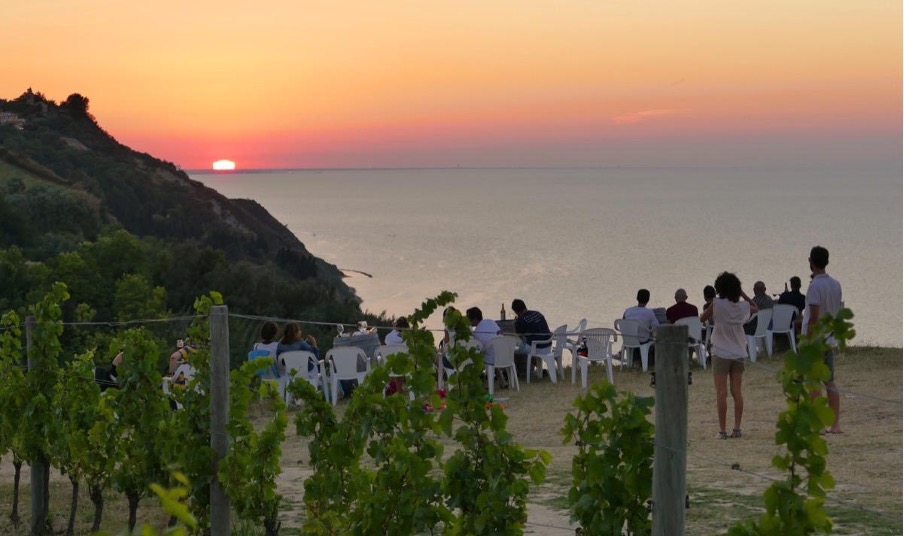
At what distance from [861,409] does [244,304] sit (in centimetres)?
2679

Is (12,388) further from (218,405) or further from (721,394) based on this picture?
(721,394)

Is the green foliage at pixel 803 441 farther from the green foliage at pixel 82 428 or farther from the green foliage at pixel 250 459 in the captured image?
the green foliage at pixel 82 428

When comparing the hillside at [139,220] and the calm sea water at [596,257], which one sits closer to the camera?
the hillside at [139,220]

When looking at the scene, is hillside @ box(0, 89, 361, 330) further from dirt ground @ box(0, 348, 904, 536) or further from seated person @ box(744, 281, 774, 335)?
dirt ground @ box(0, 348, 904, 536)

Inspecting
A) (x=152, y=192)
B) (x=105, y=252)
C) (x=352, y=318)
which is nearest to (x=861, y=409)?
(x=352, y=318)

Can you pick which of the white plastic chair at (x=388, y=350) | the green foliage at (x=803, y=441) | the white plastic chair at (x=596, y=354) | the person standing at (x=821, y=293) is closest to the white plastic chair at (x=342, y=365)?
the white plastic chair at (x=388, y=350)

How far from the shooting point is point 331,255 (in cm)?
11269

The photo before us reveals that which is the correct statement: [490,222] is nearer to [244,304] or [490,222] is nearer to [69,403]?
[244,304]

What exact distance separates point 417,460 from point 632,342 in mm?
11786

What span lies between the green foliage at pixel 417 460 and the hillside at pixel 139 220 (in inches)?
1057

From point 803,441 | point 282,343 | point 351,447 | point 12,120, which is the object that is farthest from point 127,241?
point 12,120

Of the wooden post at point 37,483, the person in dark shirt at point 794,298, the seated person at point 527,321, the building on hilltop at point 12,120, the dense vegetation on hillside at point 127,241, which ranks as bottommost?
the wooden post at point 37,483

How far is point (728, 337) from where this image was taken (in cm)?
1138

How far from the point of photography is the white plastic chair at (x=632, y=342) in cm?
1714
